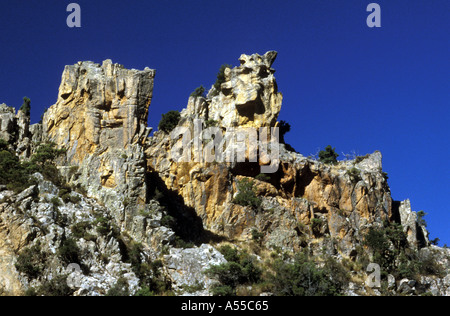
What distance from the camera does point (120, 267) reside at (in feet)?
170

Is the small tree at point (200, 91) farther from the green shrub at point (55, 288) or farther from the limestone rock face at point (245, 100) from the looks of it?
the green shrub at point (55, 288)

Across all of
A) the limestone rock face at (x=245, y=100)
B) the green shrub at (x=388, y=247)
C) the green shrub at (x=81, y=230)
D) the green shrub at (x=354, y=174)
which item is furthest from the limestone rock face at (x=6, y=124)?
the green shrub at (x=388, y=247)

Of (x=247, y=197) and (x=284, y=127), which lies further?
(x=284, y=127)

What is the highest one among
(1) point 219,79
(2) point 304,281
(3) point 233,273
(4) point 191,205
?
(1) point 219,79

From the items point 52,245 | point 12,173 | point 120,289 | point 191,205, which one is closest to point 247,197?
point 191,205

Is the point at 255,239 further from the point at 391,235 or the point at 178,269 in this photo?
the point at 391,235

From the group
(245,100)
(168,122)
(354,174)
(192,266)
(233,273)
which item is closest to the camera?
(192,266)

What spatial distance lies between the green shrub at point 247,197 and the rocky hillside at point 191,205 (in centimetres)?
12

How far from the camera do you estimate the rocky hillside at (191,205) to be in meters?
51.5

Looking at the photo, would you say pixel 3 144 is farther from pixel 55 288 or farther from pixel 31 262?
pixel 55 288

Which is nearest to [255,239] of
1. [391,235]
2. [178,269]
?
[178,269]

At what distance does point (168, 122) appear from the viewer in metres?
73.0

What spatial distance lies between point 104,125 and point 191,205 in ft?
39.7

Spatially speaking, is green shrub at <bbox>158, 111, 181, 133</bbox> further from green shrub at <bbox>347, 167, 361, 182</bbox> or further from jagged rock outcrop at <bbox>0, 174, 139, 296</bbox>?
green shrub at <bbox>347, 167, 361, 182</bbox>
